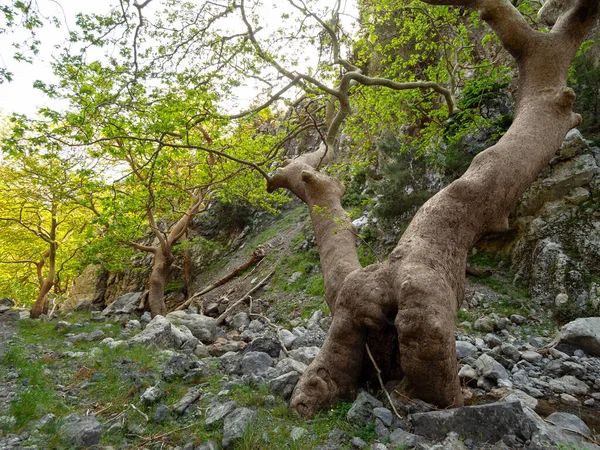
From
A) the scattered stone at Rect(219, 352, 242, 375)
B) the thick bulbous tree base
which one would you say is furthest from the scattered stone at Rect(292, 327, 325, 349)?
the thick bulbous tree base

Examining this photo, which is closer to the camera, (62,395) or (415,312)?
(415,312)

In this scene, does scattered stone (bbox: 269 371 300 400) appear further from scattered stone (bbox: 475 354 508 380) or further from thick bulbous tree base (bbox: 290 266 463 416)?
scattered stone (bbox: 475 354 508 380)

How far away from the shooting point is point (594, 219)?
6.81m

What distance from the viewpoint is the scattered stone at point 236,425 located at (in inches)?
116

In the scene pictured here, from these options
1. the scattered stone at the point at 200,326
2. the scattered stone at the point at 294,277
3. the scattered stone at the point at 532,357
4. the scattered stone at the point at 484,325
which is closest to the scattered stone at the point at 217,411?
the scattered stone at the point at 200,326

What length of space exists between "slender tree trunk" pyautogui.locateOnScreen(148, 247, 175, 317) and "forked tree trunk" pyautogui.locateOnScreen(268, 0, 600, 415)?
27.4 ft

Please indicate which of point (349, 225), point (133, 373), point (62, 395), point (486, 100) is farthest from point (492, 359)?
point (486, 100)

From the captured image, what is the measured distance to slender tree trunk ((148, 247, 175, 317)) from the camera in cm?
1148

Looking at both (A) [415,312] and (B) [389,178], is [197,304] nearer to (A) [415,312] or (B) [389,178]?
(B) [389,178]

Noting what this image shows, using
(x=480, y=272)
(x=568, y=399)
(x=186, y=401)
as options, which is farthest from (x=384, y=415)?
(x=480, y=272)

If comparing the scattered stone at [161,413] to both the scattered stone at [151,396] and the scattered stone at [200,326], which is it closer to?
the scattered stone at [151,396]

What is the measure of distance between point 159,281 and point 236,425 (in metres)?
9.61

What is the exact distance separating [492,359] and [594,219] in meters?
4.66

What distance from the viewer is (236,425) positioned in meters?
3.09
